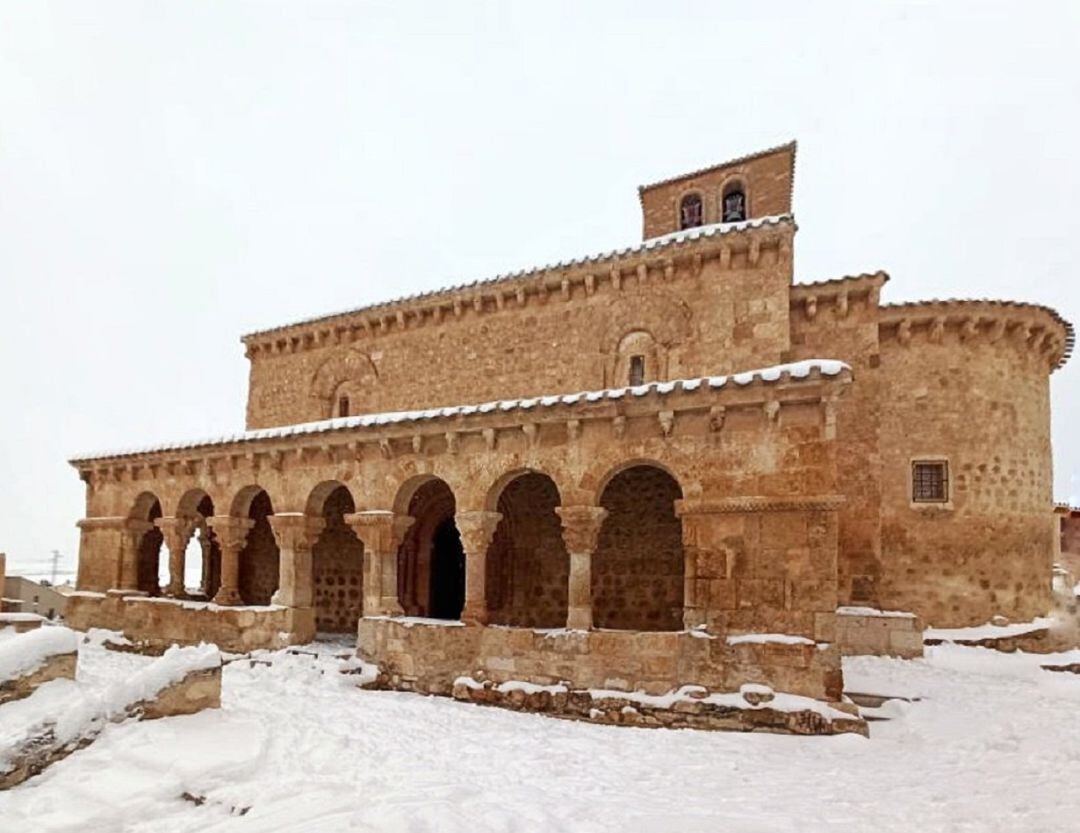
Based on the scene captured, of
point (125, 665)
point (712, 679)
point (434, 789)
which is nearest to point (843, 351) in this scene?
point (712, 679)

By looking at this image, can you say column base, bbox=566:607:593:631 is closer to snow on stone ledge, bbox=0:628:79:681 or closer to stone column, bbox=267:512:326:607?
stone column, bbox=267:512:326:607

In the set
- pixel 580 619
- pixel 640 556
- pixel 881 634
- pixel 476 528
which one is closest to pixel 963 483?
pixel 881 634

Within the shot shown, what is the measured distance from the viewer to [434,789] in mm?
5344

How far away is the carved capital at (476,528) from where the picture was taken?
9.93 m

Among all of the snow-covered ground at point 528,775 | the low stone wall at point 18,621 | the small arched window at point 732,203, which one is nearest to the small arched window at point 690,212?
the small arched window at point 732,203

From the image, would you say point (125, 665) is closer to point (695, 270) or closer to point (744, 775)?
point (744, 775)

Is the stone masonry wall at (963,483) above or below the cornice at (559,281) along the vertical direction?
below

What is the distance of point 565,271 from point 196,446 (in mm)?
7793

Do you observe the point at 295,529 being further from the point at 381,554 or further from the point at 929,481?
the point at 929,481

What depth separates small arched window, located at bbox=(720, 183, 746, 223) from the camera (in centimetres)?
1560

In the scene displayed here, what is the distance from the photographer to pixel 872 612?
12.5 m

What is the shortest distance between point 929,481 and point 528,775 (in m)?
11.1

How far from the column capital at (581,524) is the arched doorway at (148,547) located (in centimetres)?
932

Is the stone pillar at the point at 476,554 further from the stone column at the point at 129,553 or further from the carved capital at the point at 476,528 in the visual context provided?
the stone column at the point at 129,553
